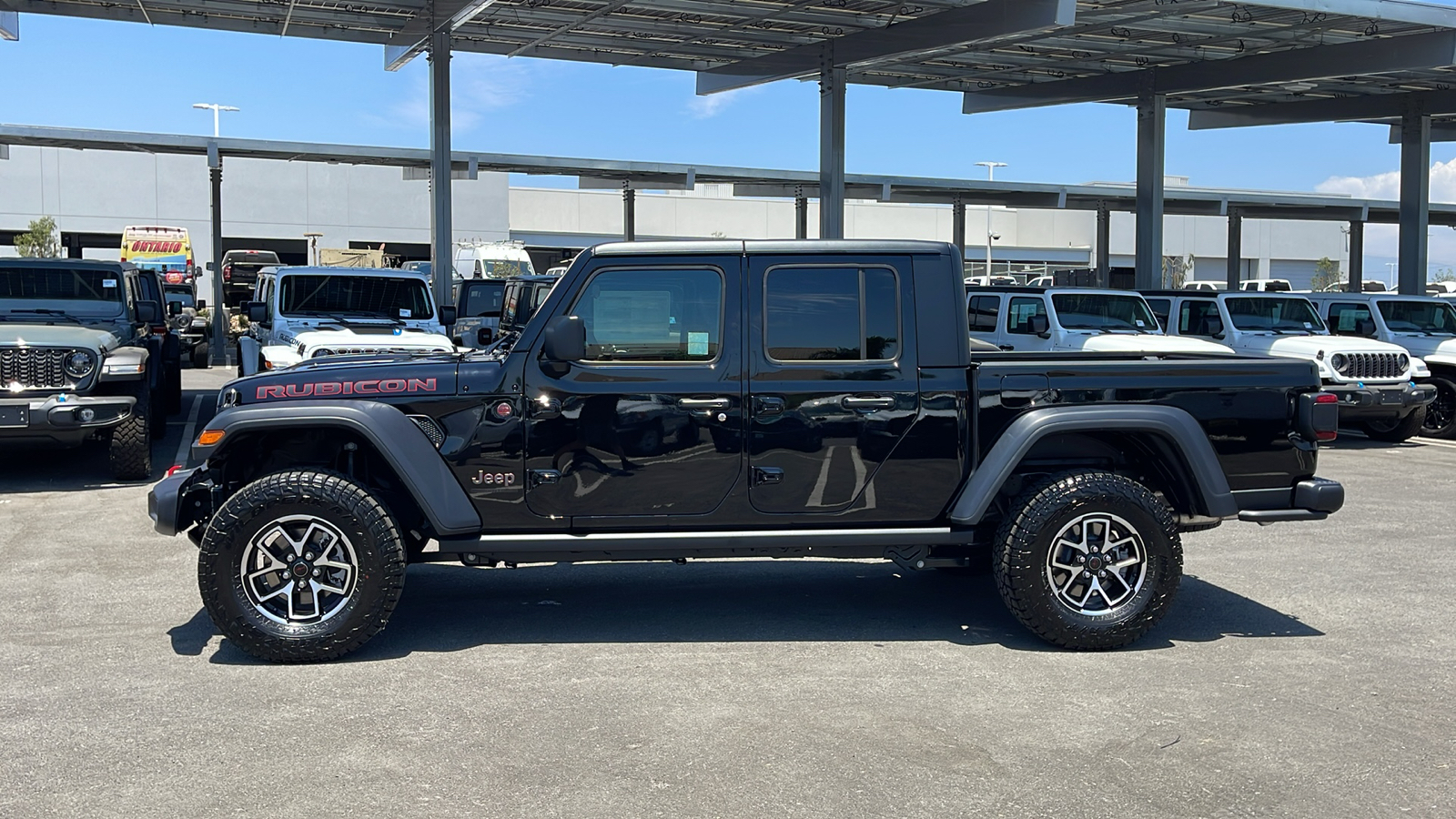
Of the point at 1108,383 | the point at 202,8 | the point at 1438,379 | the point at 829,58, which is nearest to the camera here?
the point at 1108,383

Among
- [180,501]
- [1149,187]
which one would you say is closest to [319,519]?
[180,501]

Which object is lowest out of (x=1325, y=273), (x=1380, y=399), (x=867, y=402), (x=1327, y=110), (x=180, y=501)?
(x=1380, y=399)

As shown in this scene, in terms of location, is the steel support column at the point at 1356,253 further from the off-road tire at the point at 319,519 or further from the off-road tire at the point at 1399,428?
the off-road tire at the point at 319,519

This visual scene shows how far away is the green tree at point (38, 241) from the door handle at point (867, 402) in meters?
48.3

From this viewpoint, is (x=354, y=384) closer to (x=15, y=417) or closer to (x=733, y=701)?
(x=733, y=701)

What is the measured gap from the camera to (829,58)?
71.0 feet

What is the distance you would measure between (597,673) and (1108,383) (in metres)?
2.74

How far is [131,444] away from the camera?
11.2 metres

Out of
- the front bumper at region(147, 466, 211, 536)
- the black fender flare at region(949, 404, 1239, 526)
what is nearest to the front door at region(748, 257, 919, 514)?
the black fender flare at region(949, 404, 1239, 526)

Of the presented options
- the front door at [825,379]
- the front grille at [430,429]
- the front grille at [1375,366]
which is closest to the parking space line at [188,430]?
the front grille at [430,429]

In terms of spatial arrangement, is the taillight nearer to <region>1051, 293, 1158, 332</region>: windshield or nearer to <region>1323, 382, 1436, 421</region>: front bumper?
<region>1323, 382, 1436, 421</region>: front bumper

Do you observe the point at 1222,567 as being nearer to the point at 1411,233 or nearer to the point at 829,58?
the point at 829,58

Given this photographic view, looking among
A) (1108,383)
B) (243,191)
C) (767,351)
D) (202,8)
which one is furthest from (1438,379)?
(243,191)

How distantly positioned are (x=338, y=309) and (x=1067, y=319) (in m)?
8.50
